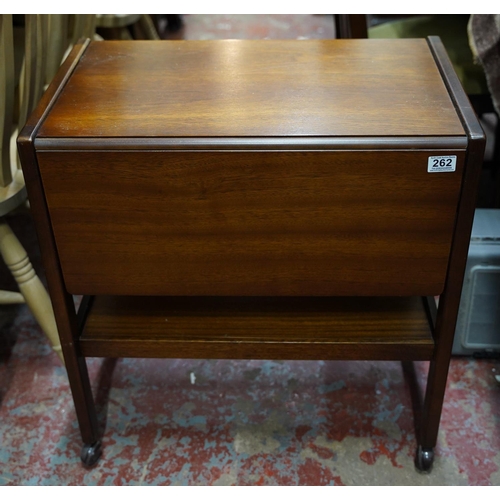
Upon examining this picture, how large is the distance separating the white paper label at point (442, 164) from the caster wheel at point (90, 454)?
0.77 m

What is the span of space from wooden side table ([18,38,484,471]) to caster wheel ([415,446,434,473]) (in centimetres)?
2

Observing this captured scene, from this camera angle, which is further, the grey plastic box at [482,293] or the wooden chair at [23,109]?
the grey plastic box at [482,293]

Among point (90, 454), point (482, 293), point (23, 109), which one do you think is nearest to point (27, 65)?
point (23, 109)

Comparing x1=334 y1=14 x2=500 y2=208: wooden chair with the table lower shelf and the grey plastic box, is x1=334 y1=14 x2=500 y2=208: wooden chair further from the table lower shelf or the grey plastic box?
the table lower shelf

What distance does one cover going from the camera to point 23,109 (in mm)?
1144

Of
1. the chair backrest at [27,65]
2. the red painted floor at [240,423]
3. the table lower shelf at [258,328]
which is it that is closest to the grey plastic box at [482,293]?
the red painted floor at [240,423]

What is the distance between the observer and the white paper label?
2.74ft

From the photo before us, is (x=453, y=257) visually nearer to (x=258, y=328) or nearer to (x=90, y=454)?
(x=258, y=328)

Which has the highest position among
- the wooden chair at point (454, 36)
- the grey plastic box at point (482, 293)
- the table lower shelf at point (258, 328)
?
the wooden chair at point (454, 36)

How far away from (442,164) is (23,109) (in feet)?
2.37

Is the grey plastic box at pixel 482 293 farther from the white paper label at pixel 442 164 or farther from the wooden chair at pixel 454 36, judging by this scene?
the white paper label at pixel 442 164

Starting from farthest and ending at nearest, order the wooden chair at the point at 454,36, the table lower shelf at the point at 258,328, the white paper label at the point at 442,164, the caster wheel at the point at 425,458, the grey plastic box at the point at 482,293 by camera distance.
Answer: the wooden chair at the point at 454,36 → the grey plastic box at the point at 482,293 → the caster wheel at the point at 425,458 → the table lower shelf at the point at 258,328 → the white paper label at the point at 442,164

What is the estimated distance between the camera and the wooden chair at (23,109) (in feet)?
3.57

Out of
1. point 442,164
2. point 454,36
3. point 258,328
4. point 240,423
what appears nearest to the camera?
point 442,164
